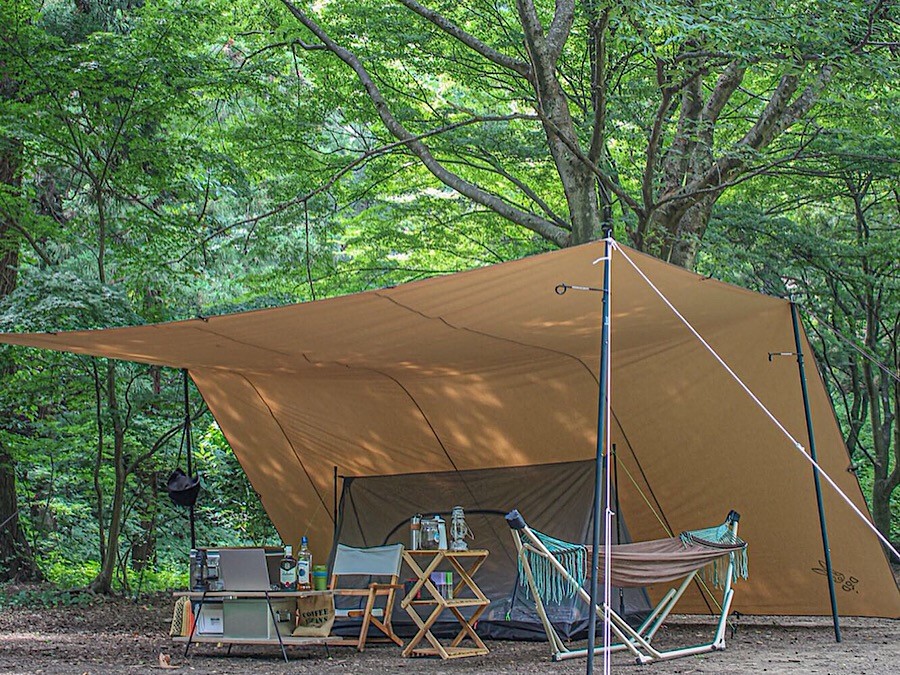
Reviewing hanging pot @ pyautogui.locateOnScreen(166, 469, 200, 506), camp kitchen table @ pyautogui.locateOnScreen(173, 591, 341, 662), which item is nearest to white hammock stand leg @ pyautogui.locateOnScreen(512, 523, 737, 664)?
camp kitchen table @ pyautogui.locateOnScreen(173, 591, 341, 662)

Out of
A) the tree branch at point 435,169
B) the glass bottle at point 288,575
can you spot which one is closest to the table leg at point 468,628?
the glass bottle at point 288,575

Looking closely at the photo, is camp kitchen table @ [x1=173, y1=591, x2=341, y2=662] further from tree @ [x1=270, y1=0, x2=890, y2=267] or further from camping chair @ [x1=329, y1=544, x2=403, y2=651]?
tree @ [x1=270, y1=0, x2=890, y2=267]

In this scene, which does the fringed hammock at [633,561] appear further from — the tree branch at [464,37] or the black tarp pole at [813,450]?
the tree branch at [464,37]

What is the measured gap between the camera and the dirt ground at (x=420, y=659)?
4.05 metres

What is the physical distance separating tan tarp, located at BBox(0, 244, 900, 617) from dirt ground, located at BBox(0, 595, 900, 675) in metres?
0.40

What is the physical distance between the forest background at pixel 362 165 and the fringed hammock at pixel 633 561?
5.10 ft

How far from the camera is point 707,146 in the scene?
625 cm

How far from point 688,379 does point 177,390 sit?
4.22m

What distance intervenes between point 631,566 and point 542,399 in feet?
6.29

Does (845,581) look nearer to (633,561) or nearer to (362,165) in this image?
(633,561)

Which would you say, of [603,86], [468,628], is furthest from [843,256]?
[468,628]

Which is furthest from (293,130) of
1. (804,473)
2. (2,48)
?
(804,473)

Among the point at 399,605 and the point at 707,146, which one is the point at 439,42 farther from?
the point at 399,605

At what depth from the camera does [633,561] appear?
391 centimetres
